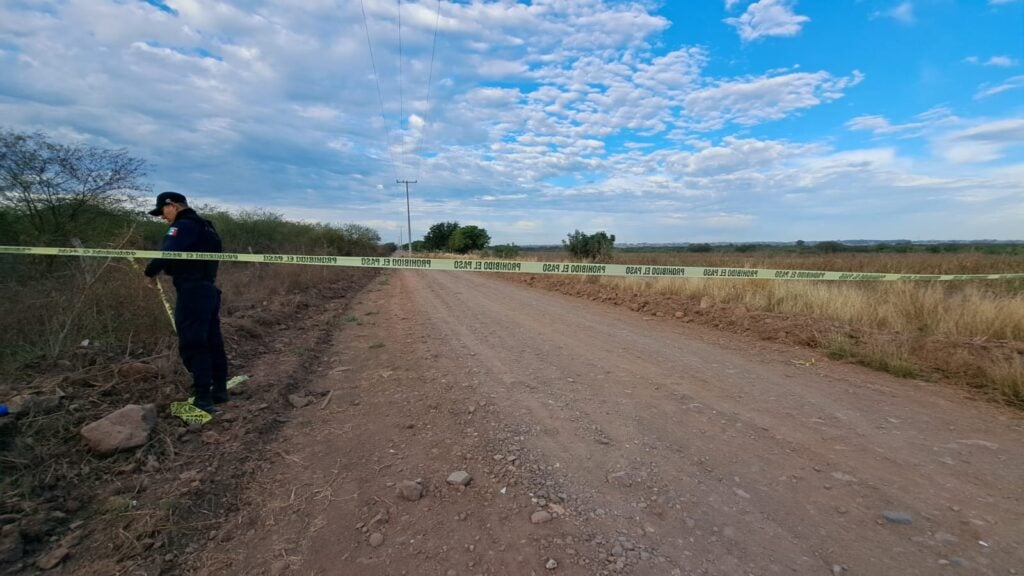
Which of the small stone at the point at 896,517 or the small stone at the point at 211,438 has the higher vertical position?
the small stone at the point at 211,438

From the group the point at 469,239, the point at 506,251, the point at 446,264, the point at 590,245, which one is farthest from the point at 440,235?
the point at 446,264

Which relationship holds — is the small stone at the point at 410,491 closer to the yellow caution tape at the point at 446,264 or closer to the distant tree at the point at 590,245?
the yellow caution tape at the point at 446,264

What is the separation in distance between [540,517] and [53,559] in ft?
8.51

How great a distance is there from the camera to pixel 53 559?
225cm

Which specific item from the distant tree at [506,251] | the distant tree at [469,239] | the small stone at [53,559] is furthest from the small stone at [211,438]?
the distant tree at [469,239]

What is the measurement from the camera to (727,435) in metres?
3.69

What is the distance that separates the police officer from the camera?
410 centimetres

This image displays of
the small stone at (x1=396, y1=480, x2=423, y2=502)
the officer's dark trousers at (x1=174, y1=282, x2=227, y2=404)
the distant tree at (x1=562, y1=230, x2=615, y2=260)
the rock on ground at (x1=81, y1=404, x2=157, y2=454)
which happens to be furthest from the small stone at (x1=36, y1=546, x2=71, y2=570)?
the distant tree at (x1=562, y1=230, x2=615, y2=260)

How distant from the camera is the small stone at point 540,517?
101 inches

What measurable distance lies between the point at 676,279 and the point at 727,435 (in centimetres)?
867

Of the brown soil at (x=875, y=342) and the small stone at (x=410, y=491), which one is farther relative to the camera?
the brown soil at (x=875, y=342)

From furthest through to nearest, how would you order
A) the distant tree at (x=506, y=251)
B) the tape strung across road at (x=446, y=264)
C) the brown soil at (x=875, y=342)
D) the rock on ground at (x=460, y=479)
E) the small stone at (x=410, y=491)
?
1. the distant tree at (x=506, y=251)
2. the tape strung across road at (x=446, y=264)
3. the brown soil at (x=875, y=342)
4. the rock on ground at (x=460, y=479)
5. the small stone at (x=410, y=491)

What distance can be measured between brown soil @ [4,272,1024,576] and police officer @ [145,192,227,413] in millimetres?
362

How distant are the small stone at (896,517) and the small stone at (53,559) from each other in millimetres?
4653
